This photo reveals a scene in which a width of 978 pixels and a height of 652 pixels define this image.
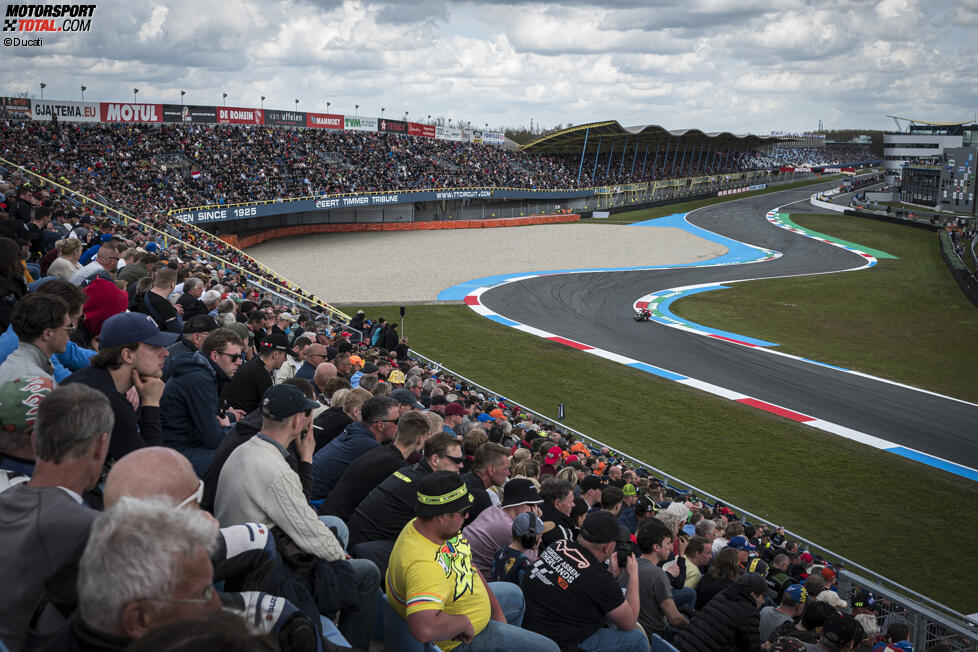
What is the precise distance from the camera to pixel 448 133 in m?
70.6

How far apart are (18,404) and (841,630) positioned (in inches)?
223

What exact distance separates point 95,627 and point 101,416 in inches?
54.1

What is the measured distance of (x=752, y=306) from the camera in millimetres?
35000

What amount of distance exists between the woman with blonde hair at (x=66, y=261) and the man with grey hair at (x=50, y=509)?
6.92 m

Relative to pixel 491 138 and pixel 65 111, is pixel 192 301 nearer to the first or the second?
pixel 65 111

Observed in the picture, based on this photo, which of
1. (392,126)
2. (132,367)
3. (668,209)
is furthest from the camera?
(668,209)

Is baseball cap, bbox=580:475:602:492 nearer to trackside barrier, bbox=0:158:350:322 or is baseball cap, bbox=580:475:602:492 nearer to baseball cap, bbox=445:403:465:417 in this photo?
baseball cap, bbox=445:403:465:417

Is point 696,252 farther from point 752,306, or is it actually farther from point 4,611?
point 4,611

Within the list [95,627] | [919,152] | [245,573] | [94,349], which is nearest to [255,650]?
[95,627]

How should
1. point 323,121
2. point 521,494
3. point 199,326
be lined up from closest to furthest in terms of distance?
point 521,494, point 199,326, point 323,121

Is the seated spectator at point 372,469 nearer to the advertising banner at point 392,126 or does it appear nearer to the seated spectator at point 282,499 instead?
the seated spectator at point 282,499

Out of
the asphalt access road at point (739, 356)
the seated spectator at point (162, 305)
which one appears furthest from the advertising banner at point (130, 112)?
the seated spectator at point (162, 305)

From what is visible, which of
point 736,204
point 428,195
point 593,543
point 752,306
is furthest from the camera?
point 736,204

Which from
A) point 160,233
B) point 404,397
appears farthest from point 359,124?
point 404,397
